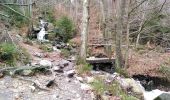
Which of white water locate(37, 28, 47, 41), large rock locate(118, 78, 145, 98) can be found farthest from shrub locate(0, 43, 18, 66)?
white water locate(37, 28, 47, 41)

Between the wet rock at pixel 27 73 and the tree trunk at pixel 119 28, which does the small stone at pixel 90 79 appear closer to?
the wet rock at pixel 27 73

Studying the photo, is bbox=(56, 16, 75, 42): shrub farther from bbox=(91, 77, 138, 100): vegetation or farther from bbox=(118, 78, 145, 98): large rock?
bbox=(91, 77, 138, 100): vegetation

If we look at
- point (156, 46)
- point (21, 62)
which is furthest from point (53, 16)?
point (21, 62)

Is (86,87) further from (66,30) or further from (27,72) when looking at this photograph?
(66,30)

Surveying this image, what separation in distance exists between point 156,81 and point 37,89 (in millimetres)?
9720

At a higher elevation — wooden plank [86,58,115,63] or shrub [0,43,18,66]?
shrub [0,43,18,66]

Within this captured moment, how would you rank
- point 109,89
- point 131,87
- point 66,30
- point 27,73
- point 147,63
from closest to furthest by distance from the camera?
point 109,89
point 27,73
point 131,87
point 147,63
point 66,30

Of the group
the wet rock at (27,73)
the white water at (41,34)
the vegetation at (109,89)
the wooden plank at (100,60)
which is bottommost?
the vegetation at (109,89)

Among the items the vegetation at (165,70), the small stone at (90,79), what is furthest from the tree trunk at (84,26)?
the vegetation at (165,70)

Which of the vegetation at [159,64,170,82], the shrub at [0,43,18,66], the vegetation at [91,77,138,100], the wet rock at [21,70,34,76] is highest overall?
the shrub at [0,43,18,66]

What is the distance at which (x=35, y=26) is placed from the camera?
96.0ft

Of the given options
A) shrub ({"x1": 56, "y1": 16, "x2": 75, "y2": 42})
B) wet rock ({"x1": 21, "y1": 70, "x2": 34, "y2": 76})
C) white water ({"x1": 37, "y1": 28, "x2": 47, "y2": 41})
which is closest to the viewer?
wet rock ({"x1": 21, "y1": 70, "x2": 34, "y2": 76})

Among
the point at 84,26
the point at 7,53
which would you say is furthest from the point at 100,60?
the point at 7,53

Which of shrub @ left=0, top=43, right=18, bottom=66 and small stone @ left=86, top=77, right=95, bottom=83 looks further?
shrub @ left=0, top=43, right=18, bottom=66
